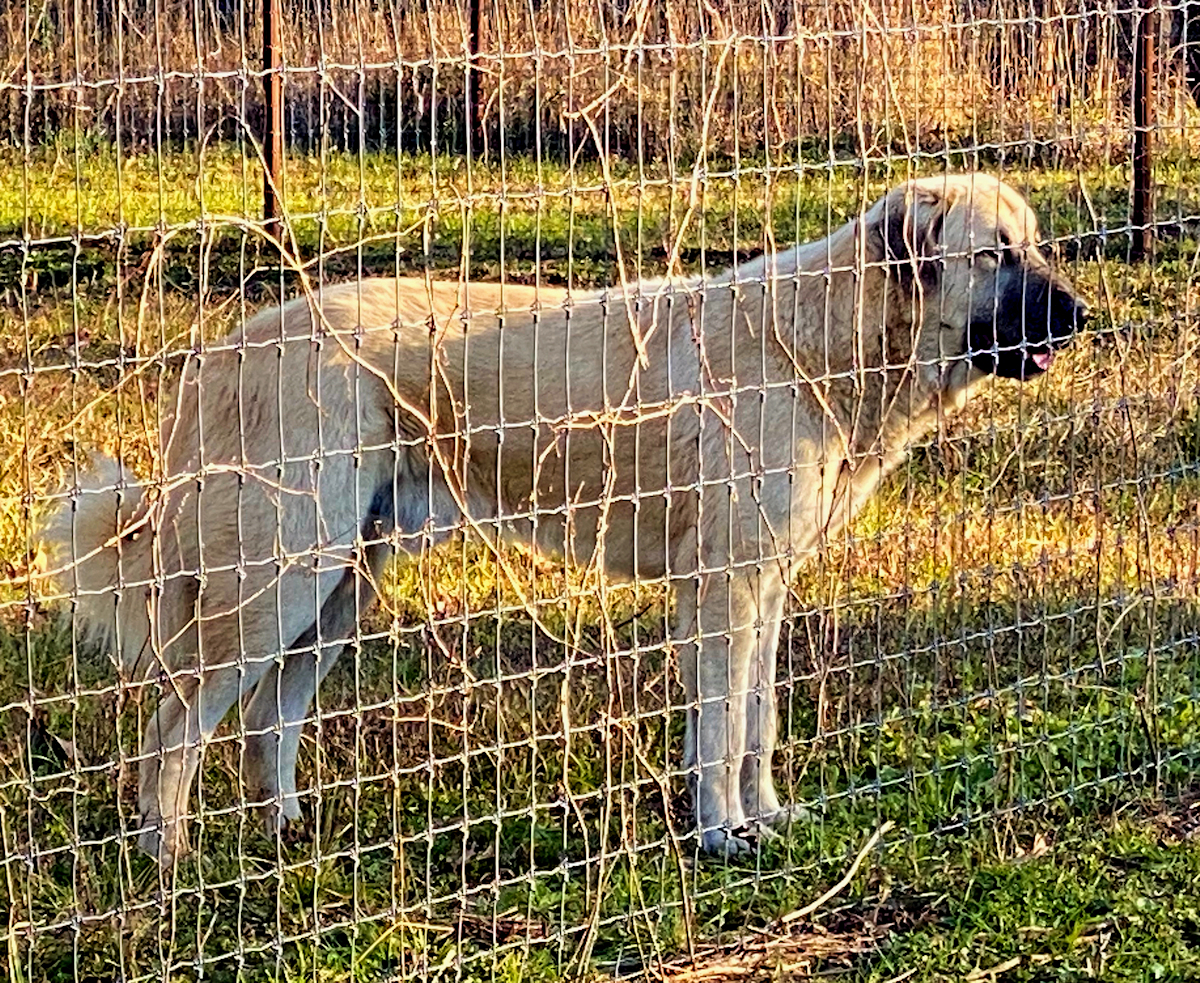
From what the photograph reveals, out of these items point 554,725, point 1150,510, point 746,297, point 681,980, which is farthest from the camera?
point 1150,510

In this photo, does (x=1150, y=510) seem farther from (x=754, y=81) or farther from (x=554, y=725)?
(x=754, y=81)

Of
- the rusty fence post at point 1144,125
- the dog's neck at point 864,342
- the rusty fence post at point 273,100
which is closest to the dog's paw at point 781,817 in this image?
the dog's neck at point 864,342

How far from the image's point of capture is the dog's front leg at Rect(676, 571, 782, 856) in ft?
14.4

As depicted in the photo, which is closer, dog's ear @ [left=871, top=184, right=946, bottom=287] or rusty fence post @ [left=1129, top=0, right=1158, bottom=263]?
dog's ear @ [left=871, top=184, right=946, bottom=287]

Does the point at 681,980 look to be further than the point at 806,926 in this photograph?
No

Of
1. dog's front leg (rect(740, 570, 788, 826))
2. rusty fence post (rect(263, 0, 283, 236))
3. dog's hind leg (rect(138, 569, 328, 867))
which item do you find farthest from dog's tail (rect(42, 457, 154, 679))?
rusty fence post (rect(263, 0, 283, 236))

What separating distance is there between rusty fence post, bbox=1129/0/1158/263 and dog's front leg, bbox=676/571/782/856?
1.37 meters

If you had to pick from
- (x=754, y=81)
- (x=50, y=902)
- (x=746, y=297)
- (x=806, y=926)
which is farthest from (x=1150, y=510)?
(x=754, y=81)

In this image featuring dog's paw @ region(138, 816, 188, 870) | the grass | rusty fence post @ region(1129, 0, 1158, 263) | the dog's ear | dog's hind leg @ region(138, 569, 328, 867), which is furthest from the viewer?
rusty fence post @ region(1129, 0, 1158, 263)

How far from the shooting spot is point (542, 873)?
12.7 feet

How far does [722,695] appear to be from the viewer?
4.38m

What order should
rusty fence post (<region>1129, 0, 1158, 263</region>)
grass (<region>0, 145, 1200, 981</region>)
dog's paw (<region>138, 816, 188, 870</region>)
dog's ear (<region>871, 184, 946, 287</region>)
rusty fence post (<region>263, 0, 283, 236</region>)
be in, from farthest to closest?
rusty fence post (<region>263, 0, 283, 236</region>)
rusty fence post (<region>1129, 0, 1158, 263</region>)
dog's ear (<region>871, 184, 946, 287</region>)
dog's paw (<region>138, 816, 188, 870</region>)
grass (<region>0, 145, 1200, 981</region>)

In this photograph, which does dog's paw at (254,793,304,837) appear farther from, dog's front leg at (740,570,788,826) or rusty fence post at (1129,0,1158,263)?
rusty fence post at (1129,0,1158,263)

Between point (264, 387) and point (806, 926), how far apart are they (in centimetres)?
162
